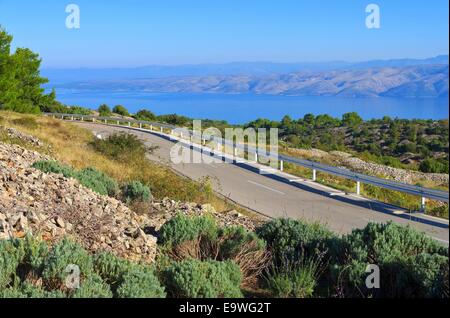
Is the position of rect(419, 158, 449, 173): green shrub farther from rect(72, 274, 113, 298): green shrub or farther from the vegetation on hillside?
rect(72, 274, 113, 298): green shrub

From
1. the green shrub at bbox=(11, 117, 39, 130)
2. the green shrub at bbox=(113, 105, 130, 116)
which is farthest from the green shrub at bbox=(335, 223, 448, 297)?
the green shrub at bbox=(113, 105, 130, 116)

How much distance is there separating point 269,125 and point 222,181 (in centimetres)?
5411

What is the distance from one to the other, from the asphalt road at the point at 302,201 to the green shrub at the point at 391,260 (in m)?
3.37

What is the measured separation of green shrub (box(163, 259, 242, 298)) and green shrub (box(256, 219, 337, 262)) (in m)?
1.47

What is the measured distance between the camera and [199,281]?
5.34 m

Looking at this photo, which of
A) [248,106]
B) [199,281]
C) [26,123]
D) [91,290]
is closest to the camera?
[91,290]

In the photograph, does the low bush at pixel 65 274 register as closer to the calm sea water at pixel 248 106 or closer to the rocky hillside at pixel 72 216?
the rocky hillside at pixel 72 216

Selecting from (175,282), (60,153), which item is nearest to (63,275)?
(175,282)

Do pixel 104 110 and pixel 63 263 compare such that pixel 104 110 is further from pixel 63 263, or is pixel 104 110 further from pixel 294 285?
pixel 294 285

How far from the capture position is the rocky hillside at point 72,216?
7652 mm

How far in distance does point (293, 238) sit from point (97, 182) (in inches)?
273

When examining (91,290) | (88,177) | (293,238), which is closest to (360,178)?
(88,177)

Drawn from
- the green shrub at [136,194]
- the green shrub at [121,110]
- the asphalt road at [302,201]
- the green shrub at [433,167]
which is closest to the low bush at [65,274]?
the asphalt road at [302,201]

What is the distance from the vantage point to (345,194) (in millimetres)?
19078
